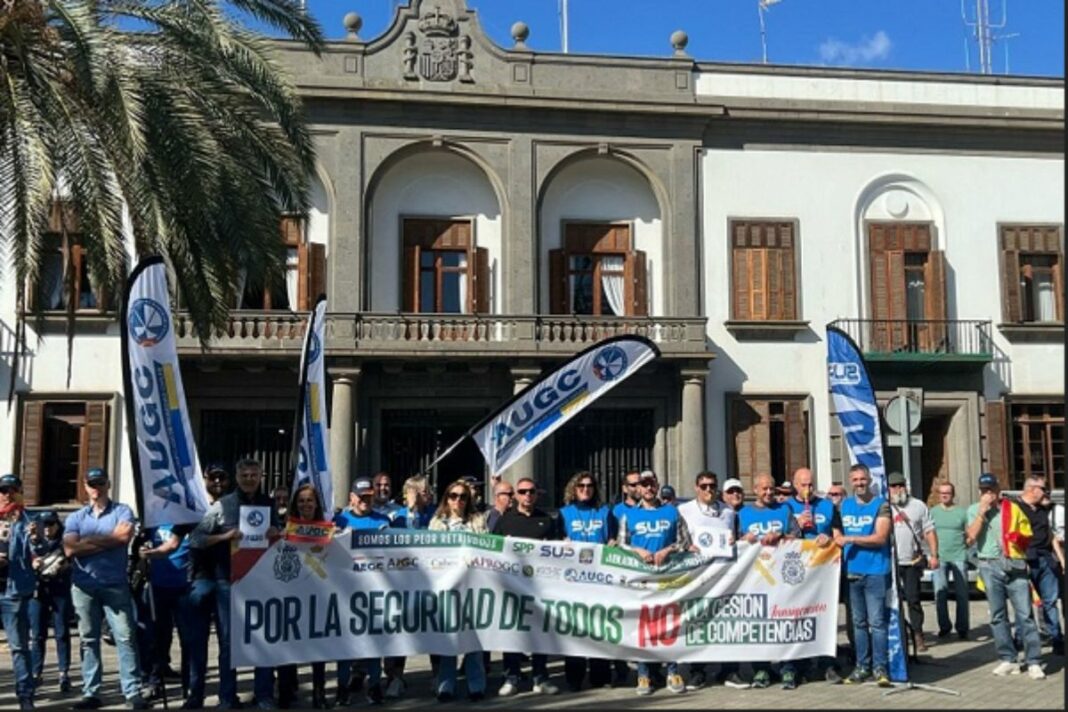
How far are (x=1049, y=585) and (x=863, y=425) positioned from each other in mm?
2433

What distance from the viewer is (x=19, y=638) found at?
870 cm

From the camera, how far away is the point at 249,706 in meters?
8.63

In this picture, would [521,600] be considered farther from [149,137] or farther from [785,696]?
[149,137]

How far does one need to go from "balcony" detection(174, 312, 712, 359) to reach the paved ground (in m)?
11.5

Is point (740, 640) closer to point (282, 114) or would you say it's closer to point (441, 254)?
point (282, 114)

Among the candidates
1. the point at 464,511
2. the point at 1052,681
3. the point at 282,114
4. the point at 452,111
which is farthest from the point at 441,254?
the point at 1052,681

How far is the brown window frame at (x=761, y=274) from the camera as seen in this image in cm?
2353

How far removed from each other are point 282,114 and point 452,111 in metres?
10.5

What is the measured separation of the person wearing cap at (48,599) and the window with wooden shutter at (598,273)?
1426cm

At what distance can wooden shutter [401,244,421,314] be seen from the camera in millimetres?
23203

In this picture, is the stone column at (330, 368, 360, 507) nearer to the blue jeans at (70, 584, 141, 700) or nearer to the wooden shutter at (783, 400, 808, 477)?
the wooden shutter at (783, 400, 808, 477)

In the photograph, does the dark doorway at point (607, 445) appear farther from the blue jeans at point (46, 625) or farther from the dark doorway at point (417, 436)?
the blue jeans at point (46, 625)

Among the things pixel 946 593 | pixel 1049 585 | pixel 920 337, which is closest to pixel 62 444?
pixel 946 593

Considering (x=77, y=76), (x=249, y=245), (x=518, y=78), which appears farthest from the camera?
(x=518, y=78)
